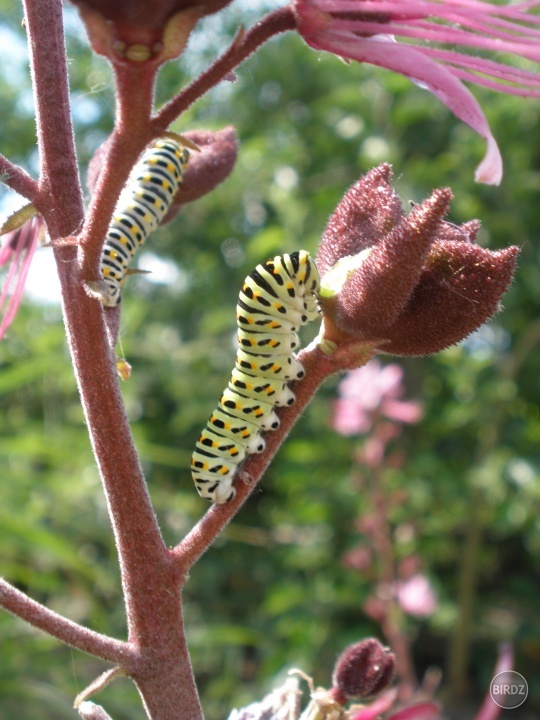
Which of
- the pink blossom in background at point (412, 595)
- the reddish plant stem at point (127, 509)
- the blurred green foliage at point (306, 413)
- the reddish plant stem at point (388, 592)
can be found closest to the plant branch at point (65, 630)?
the reddish plant stem at point (127, 509)

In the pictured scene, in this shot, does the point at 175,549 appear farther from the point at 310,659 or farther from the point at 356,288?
the point at 310,659

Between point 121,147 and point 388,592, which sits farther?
point 388,592

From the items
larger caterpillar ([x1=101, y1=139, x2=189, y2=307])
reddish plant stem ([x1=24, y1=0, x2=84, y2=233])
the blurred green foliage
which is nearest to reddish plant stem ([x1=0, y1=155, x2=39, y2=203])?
reddish plant stem ([x1=24, y1=0, x2=84, y2=233])

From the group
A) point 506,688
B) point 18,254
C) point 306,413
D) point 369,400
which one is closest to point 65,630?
point 18,254

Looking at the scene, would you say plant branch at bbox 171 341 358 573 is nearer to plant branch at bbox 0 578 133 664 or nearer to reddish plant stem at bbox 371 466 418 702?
plant branch at bbox 0 578 133 664

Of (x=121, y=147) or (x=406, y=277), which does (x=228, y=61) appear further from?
(x=406, y=277)

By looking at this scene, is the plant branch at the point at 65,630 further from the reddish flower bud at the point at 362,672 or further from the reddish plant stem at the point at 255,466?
the reddish flower bud at the point at 362,672
